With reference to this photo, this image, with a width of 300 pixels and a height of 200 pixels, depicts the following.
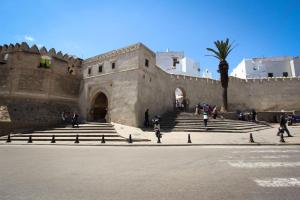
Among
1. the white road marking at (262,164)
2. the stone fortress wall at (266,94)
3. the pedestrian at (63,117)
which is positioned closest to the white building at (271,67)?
the stone fortress wall at (266,94)

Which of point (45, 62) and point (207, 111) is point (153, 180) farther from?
point (45, 62)

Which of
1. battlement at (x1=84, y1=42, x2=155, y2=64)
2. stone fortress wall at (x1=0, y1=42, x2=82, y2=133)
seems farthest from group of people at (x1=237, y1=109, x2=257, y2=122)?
stone fortress wall at (x1=0, y1=42, x2=82, y2=133)

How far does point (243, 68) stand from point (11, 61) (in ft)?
128

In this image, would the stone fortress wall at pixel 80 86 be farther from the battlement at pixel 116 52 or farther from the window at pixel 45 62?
the window at pixel 45 62

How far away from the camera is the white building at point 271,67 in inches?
1480

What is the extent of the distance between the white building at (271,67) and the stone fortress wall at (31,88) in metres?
33.7

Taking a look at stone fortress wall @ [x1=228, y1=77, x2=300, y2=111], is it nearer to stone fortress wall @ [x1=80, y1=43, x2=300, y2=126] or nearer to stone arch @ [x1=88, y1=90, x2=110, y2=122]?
stone fortress wall @ [x1=80, y1=43, x2=300, y2=126]

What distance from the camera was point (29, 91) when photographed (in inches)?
793

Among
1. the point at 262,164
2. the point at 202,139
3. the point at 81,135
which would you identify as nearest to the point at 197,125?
the point at 202,139

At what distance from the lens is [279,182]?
414cm

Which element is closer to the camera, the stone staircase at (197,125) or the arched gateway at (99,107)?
the stone staircase at (197,125)

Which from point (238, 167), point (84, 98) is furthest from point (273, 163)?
point (84, 98)

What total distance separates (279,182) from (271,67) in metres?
41.1

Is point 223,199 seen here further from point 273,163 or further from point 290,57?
point 290,57
